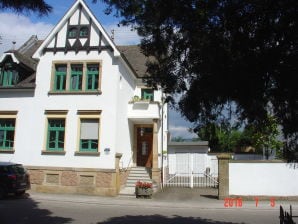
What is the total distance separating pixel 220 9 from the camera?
22.5ft

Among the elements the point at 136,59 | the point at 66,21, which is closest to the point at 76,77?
the point at 66,21

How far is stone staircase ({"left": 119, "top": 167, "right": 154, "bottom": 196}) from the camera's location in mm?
22862

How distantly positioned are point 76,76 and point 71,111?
2.33m

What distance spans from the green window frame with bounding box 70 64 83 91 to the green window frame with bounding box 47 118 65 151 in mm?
2269

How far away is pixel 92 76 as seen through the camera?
77.4ft

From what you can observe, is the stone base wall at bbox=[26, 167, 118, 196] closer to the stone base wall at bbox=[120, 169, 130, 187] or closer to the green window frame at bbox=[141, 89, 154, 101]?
the stone base wall at bbox=[120, 169, 130, 187]

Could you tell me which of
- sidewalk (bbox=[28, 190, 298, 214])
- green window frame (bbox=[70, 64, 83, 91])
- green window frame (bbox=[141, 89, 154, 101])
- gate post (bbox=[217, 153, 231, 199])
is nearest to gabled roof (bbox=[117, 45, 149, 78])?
green window frame (bbox=[141, 89, 154, 101])

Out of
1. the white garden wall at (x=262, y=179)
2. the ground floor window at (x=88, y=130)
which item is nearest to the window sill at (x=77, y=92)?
the ground floor window at (x=88, y=130)

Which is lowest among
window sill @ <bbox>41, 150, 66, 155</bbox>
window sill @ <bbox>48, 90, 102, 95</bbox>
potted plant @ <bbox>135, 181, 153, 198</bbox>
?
potted plant @ <bbox>135, 181, 153, 198</bbox>

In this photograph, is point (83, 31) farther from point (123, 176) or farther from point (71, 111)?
point (123, 176)

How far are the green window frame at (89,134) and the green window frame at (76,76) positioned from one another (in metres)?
2.33

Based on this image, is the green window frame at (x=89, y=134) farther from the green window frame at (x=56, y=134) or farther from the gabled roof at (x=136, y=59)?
the gabled roof at (x=136, y=59)
